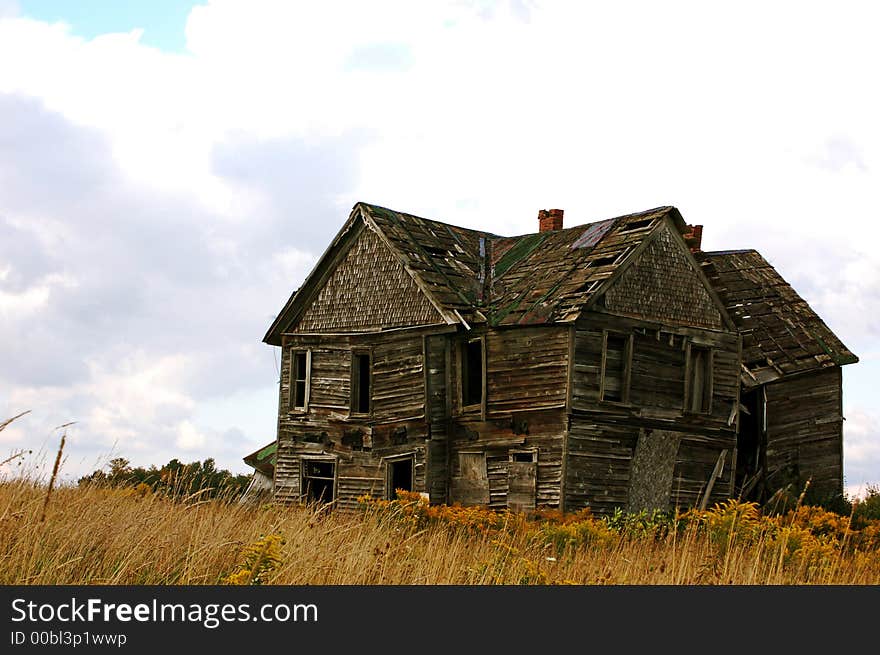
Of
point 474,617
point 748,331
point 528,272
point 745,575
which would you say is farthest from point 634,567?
point 748,331

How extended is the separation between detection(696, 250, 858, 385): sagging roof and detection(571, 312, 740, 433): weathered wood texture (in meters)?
2.88

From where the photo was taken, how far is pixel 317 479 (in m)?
26.3

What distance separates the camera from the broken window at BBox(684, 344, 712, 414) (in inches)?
957

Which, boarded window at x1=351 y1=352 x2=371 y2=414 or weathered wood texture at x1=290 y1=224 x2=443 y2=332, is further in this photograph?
boarded window at x1=351 y1=352 x2=371 y2=414

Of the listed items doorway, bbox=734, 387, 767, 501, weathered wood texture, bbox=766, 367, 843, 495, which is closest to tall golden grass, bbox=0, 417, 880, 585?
doorway, bbox=734, 387, 767, 501

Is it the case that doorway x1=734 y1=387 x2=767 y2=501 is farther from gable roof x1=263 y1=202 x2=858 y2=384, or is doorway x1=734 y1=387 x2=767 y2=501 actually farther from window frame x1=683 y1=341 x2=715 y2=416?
window frame x1=683 y1=341 x2=715 y2=416

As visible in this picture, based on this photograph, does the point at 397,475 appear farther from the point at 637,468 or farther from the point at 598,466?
the point at 637,468

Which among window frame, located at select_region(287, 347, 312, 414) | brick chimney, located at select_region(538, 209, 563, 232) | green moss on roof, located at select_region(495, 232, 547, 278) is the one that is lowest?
window frame, located at select_region(287, 347, 312, 414)

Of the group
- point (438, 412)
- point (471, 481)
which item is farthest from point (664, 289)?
point (471, 481)

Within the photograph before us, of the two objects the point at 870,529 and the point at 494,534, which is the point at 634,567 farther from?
the point at 870,529

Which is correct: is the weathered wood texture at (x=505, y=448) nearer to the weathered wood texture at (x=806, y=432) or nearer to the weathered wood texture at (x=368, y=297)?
the weathered wood texture at (x=368, y=297)

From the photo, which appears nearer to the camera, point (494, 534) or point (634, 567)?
point (634, 567)

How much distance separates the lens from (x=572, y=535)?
51.4ft

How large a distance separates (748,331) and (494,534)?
1456 centimetres
